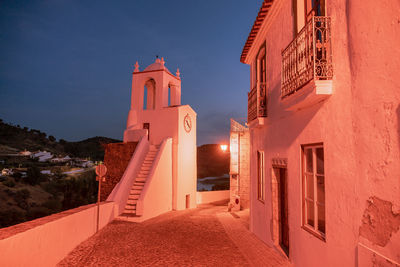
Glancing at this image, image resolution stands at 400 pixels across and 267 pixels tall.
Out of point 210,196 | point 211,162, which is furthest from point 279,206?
point 211,162

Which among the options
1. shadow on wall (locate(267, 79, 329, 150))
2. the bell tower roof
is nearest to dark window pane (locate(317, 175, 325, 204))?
shadow on wall (locate(267, 79, 329, 150))

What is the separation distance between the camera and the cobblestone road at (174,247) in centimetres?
539

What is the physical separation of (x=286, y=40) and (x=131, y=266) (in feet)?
19.4

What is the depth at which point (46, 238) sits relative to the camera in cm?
499

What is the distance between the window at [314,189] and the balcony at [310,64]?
90cm

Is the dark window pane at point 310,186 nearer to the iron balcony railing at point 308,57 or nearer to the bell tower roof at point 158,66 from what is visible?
the iron balcony railing at point 308,57

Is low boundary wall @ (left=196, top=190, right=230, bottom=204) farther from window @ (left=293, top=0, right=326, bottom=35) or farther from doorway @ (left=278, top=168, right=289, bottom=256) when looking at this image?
window @ (left=293, top=0, right=326, bottom=35)

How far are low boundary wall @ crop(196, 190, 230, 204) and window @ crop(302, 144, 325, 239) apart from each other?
49.3 feet

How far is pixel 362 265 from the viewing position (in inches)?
107

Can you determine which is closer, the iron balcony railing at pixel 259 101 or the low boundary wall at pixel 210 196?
the iron balcony railing at pixel 259 101

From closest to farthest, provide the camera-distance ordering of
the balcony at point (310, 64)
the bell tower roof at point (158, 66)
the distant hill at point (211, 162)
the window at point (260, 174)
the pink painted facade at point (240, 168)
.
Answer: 1. the balcony at point (310, 64)
2. the window at point (260, 174)
3. the pink painted facade at point (240, 168)
4. the bell tower roof at point (158, 66)
5. the distant hill at point (211, 162)

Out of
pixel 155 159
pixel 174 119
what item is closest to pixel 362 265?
pixel 155 159

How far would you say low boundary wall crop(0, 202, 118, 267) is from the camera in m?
3.91

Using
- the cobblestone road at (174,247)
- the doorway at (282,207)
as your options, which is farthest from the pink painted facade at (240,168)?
the doorway at (282,207)
